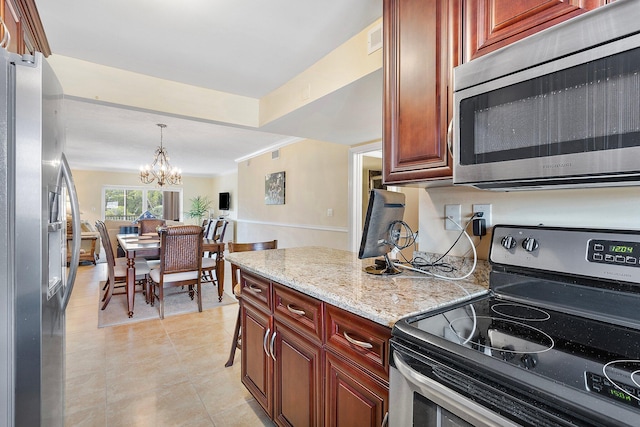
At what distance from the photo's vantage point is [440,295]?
1129mm

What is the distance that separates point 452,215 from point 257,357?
→ 1299 millimetres

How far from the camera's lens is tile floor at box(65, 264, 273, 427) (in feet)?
5.98

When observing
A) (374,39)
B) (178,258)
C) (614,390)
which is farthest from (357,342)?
(178,258)

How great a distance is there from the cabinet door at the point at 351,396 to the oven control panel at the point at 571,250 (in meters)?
0.68

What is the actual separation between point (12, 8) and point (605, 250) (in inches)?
96.1

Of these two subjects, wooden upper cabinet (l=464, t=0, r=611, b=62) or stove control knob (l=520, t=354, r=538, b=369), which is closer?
stove control knob (l=520, t=354, r=538, b=369)

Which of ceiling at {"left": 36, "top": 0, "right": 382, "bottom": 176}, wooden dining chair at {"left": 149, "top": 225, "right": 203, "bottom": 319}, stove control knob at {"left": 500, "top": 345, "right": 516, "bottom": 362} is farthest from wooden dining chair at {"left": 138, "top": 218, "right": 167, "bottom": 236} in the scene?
stove control knob at {"left": 500, "top": 345, "right": 516, "bottom": 362}

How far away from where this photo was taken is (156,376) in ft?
7.32

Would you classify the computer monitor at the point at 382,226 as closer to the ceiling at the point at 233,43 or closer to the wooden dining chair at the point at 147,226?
the ceiling at the point at 233,43

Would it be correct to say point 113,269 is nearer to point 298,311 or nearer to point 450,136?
point 298,311

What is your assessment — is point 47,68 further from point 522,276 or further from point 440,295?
point 522,276

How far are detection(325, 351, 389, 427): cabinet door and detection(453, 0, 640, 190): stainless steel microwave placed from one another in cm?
76

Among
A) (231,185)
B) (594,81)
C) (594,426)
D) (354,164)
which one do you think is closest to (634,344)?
(594,426)

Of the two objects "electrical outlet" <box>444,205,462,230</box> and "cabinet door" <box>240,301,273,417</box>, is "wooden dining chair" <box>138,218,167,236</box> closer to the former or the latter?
"cabinet door" <box>240,301,273,417</box>
